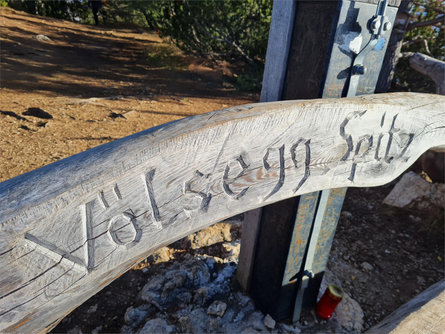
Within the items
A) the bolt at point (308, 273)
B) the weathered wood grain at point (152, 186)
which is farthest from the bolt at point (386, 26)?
the bolt at point (308, 273)

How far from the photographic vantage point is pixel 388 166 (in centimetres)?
130

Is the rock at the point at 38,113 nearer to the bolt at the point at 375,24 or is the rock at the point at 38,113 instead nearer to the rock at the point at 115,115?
the rock at the point at 115,115

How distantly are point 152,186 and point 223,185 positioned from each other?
0.75 feet

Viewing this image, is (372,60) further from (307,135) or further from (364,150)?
(307,135)

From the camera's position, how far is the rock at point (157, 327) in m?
1.86

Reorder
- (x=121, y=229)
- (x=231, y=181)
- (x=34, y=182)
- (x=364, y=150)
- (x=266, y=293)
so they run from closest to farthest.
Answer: (x=34, y=182), (x=121, y=229), (x=231, y=181), (x=364, y=150), (x=266, y=293)

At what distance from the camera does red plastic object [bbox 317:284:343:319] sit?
6.37 feet

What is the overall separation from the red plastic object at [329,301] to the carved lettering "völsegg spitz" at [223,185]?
108cm

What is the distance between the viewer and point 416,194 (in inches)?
131

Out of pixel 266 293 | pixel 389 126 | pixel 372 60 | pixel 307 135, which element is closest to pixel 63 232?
pixel 307 135

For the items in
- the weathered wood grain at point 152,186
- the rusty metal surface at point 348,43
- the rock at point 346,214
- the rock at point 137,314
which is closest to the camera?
the weathered wood grain at point 152,186

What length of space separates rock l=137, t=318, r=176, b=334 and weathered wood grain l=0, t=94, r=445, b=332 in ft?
3.95

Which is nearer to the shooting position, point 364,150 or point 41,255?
point 41,255

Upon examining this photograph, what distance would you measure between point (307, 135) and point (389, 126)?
409mm
